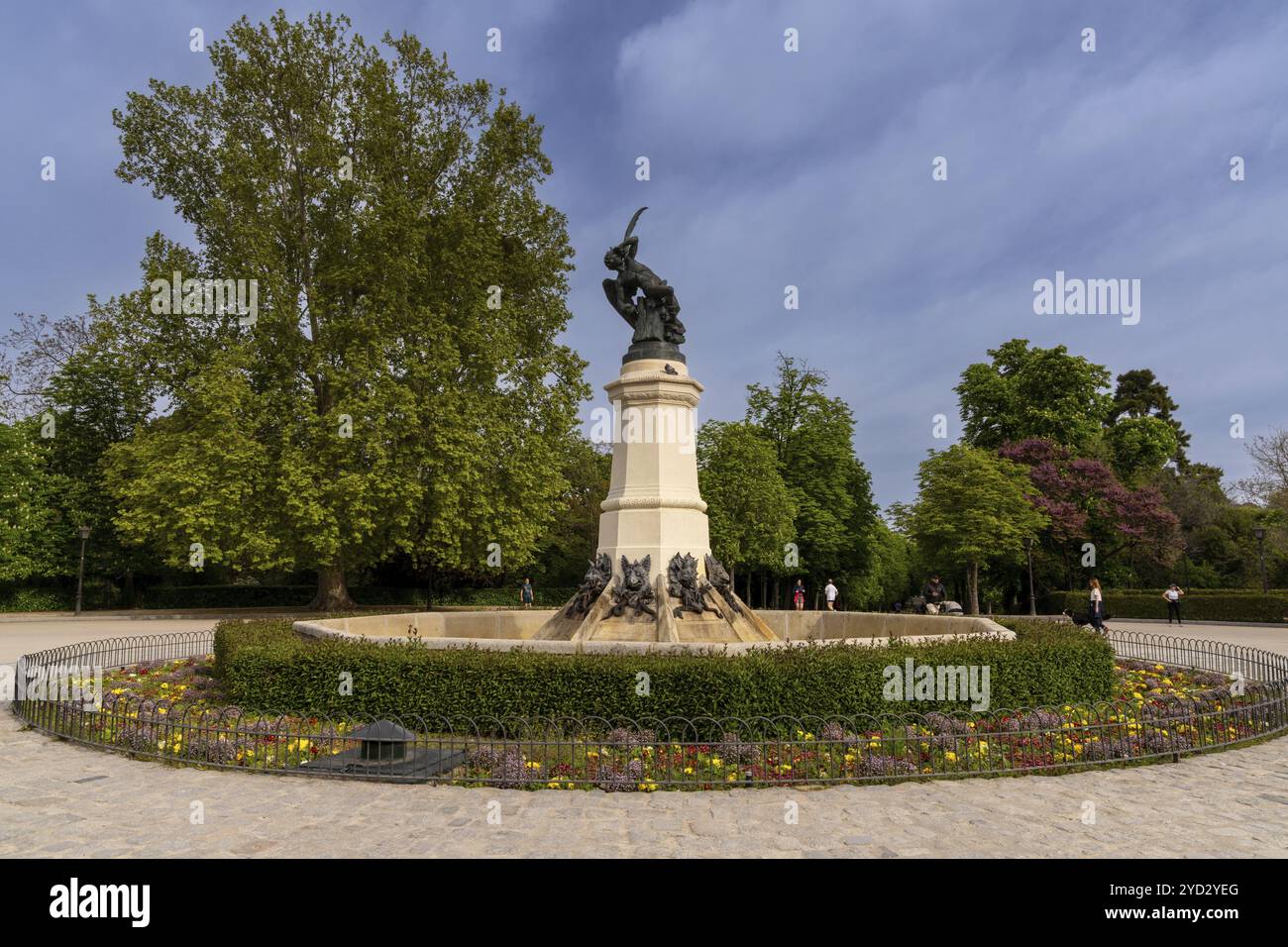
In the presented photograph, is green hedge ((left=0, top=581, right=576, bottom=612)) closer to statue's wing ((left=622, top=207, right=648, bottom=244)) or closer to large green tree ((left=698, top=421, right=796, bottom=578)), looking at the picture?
large green tree ((left=698, top=421, right=796, bottom=578))

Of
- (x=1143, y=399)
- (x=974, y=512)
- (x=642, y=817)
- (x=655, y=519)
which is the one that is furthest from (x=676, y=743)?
(x=1143, y=399)

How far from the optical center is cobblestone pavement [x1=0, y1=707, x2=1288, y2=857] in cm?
627

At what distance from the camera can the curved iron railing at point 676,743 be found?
8.38 m

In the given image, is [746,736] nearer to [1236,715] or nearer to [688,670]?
[688,670]

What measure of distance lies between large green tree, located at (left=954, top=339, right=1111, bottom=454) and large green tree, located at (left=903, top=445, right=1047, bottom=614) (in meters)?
6.74

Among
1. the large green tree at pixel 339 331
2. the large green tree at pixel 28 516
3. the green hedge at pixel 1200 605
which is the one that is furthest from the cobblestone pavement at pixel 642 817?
the large green tree at pixel 28 516

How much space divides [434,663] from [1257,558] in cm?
5062

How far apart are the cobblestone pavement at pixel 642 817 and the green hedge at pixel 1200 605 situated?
2782cm

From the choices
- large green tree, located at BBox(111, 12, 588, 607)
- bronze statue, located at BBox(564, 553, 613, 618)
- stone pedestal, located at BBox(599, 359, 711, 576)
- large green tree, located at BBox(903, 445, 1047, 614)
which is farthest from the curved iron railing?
large green tree, located at BBox(903, 445, 1047, 614)

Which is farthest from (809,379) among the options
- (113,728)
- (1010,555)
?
(113,728)

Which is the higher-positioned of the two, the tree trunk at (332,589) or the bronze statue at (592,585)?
the bronze statue at (592,585)

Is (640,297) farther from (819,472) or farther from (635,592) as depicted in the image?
(819,472)

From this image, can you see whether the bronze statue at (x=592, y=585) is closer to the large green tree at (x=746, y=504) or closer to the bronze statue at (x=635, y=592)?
the bronze statue at (x=635, y=592)

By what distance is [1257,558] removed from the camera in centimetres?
4519
